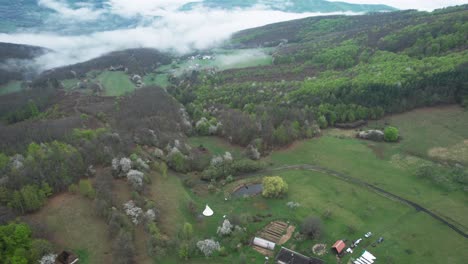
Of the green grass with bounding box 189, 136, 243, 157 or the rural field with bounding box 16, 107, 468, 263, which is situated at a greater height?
the green grass with bounding box 189, 136, 243, 157

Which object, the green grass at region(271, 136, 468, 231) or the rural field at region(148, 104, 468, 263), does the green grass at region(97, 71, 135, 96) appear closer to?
the green grass at region(271, 136, 468, 231)

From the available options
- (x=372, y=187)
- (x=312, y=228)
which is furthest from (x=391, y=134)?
(x=312, y=228)

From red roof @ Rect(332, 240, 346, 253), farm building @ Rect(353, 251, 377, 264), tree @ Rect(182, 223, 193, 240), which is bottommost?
farm building @ Rect(353, 251, 377, 264)

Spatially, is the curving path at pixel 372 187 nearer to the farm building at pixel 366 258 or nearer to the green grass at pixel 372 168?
the green grass at pixel 372 168

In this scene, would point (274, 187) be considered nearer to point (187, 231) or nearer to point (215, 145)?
point (187, 231)

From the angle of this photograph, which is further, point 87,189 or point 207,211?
point 207,211

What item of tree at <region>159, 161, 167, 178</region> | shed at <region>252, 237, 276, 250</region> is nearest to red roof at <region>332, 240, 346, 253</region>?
shed at <region>252, 237, 276, 250</region>

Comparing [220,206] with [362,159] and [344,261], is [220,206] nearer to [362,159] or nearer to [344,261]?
[344,261]

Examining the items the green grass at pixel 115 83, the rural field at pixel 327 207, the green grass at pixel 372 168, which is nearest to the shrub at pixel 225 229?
the rural field at pixel 327 207
